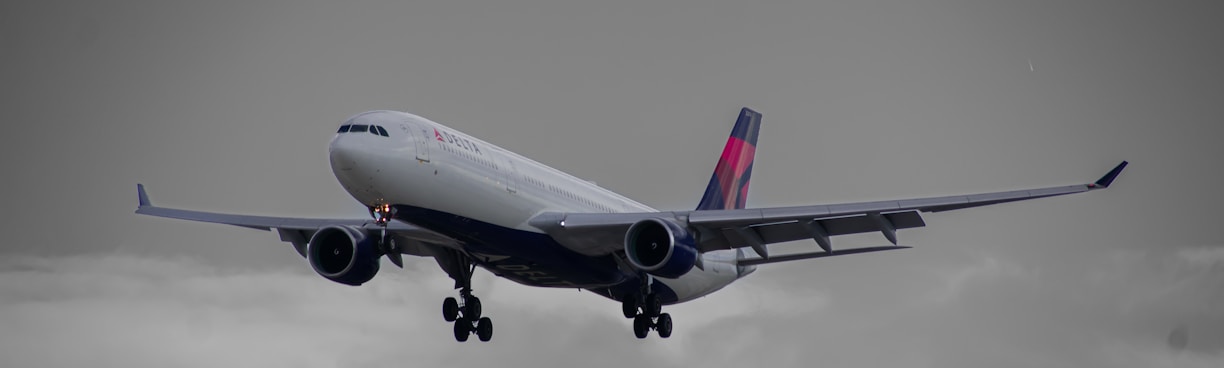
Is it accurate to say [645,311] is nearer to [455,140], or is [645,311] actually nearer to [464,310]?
→ [464,310]

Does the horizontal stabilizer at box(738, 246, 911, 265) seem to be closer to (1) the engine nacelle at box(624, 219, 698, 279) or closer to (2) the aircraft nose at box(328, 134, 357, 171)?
(1) the engine nacelle at box(624, 219, 698, 279)

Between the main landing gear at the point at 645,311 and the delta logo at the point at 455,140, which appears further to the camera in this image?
the main landing gear at the point at 645,311

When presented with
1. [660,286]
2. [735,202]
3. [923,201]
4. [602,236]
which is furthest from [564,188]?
[735,202]

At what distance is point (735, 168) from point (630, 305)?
1055 cm

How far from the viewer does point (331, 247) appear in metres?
41.3

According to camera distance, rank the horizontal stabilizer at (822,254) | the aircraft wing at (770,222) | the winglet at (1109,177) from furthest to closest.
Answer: the horizontal stabilizer at (822,254) < the aircraft wing at (770,222) < the winglet at (1109,177)

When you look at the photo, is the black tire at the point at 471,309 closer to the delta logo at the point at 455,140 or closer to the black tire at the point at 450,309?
the black tire at the point at 450,309

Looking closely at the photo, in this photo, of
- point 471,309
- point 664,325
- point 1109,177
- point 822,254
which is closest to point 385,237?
point 471,309

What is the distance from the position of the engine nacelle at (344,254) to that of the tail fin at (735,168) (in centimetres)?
1348

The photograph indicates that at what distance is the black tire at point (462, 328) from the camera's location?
42969 mm

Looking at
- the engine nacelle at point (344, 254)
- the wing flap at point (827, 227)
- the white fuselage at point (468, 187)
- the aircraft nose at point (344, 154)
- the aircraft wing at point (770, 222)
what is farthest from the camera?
the engine nacelle at point (344, 254)

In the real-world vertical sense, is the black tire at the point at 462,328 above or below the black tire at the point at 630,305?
above

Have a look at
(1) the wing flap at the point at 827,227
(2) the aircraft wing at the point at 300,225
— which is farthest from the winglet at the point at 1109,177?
(2) the aircraft wing at the point at 300,225

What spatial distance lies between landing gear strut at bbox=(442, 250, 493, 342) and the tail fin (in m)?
10.4
